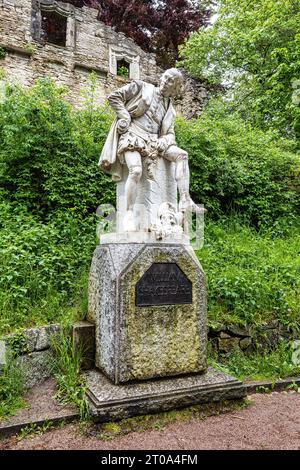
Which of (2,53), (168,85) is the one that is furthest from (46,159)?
(2,53)

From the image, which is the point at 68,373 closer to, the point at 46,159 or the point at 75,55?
the point at 46,159

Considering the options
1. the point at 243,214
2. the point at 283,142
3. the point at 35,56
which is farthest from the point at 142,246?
the point at 35,56

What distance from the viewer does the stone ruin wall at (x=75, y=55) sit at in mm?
11328

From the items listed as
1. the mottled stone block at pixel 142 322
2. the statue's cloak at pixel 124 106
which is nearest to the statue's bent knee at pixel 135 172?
the statue's cloak at pixel 124 106

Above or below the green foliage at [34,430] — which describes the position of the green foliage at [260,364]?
above

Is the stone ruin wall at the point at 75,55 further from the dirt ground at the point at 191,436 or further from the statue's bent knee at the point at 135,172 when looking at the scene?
the dirt ground at the point at 191,436

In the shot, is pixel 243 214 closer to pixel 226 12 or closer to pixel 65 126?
pixel 65 126

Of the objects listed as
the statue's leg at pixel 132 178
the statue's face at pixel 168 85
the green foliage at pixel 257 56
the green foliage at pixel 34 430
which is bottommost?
the green foliage at pixel 34 430

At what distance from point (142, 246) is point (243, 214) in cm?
451

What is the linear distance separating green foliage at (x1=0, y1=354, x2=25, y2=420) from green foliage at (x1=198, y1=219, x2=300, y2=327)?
189 centimetres

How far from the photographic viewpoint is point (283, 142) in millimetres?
8258

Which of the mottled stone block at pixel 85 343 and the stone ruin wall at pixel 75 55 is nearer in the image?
the mottled stone block at pixel 85 343

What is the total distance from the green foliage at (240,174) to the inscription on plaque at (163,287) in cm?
373

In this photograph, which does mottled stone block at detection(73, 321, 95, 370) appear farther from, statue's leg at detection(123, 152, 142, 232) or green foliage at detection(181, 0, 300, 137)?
green foliage at detection(181, 0, 300, 137)
